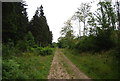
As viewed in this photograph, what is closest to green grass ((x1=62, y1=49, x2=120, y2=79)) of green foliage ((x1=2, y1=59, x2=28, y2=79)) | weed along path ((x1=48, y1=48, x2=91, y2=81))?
weed along path ((x1=48, y1=48, x2=91, y2=81))

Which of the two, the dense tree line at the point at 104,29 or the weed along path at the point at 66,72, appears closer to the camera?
the weed along path at the point at 66,72

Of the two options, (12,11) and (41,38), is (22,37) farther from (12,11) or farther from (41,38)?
(41,38)

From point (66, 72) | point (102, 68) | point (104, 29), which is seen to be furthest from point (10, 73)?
point (104, 29)

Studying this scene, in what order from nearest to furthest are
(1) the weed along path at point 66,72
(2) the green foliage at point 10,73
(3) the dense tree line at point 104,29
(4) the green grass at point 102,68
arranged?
1. (2) the green foliage at point 10,73
2. (4) the green grass at point 102,68
3. (1) the weed along path at point 66,72
4. (3) the dense tree line at point 104,29

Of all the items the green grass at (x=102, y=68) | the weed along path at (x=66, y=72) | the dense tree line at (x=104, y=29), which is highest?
the dense tree line at (x=104, y=29)

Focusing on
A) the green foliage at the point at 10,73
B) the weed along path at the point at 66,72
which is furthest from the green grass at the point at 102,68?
the green foliage at the point at 10,73

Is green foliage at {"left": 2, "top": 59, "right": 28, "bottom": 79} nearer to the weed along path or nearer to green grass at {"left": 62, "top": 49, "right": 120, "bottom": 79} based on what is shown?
the weed along path

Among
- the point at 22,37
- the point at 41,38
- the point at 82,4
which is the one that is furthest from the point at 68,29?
the point at 22,37

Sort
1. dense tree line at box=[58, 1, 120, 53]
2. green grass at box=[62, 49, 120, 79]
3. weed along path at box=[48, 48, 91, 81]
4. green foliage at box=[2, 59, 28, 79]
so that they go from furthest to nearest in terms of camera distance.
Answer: dense tree line at box=[58, 1, 120, 53] → weed along path at box=[48, 48, 91, 81] → green grass at box=[62, 49, 120, 79] → green foliage at box=[2, 59, 28, 79]

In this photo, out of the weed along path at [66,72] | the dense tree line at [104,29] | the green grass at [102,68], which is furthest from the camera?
the dense tree line at [104,29]

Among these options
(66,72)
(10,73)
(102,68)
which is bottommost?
(66,72)

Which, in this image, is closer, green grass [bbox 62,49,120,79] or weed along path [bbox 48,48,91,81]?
green grass [bbox 62,49,120,79]

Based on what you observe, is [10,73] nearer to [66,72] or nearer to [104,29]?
[66,72]

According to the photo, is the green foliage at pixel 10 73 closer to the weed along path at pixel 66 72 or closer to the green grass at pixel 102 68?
the weed along path at pixel 66 72
